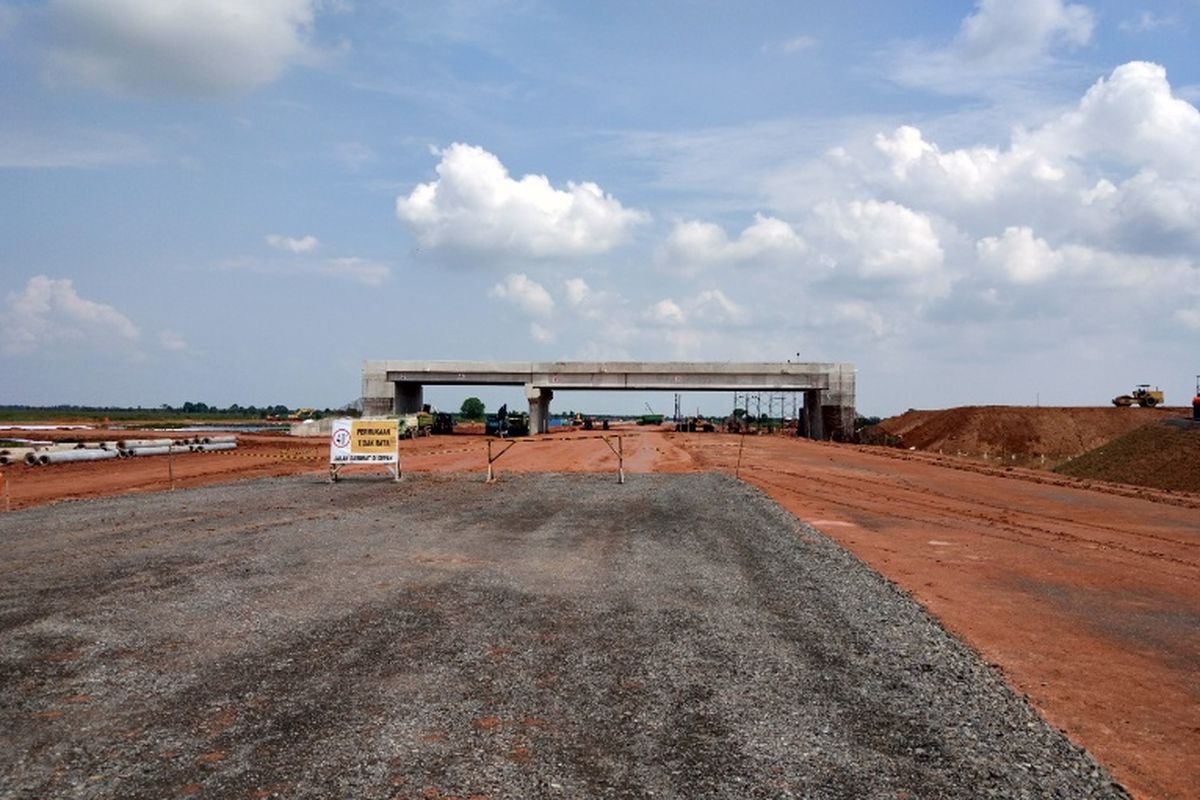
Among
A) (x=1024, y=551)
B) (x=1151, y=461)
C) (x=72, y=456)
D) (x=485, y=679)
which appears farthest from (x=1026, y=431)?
(x=485, y=679)

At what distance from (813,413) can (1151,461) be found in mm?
37693

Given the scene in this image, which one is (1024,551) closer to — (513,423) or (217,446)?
(217,446)

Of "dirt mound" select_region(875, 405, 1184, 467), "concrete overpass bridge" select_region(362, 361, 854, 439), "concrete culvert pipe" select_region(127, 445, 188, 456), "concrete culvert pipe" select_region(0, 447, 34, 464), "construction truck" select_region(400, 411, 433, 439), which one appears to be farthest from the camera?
"concrete overpass bridge" select_region(362, 361, 854, 439)

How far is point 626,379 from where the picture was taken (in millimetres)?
81938

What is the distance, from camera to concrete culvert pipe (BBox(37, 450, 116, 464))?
3959 centimetres

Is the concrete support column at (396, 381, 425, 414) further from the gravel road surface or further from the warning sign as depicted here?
the gravel road surface

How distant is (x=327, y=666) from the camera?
9359mm

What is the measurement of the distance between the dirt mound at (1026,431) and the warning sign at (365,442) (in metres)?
52.9

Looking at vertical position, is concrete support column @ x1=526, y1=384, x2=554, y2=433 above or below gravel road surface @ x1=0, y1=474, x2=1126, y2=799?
above

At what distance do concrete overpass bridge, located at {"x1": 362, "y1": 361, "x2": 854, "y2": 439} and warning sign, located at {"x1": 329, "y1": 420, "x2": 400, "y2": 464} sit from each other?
50870mm

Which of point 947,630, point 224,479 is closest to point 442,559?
point 947,630

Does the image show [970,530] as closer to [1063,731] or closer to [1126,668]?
[1126,668]

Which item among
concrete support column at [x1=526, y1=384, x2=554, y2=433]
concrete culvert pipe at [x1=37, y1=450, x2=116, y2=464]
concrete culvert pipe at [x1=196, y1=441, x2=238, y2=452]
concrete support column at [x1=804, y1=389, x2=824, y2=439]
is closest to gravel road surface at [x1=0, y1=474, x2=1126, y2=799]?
concrete culvert pipe at [x1=37, y1=450, x2=116, y2=464]

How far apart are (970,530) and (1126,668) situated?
1362 centimetres
